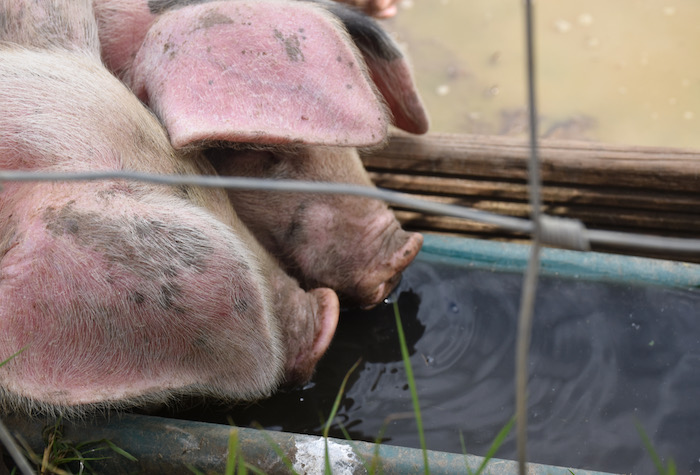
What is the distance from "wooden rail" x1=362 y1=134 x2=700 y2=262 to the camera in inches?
71.3

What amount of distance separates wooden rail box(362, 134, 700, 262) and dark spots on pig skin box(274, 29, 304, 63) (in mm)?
514

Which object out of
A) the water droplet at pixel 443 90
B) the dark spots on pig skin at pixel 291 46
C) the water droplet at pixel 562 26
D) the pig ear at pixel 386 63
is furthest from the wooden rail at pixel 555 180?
Result: the water droplet at pixel 562 26

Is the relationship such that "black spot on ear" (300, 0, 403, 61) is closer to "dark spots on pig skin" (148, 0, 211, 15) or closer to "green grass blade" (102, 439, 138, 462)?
"dark spots on pig skin" (148, 0, 211, 15)

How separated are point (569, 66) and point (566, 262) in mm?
1988

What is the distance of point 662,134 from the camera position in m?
3.09

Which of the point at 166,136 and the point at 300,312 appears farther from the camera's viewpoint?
the point at 300,312

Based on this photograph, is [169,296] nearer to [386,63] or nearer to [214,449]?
[214,449]

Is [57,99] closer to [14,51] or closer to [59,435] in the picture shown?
[14,51]

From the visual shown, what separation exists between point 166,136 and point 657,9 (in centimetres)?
314

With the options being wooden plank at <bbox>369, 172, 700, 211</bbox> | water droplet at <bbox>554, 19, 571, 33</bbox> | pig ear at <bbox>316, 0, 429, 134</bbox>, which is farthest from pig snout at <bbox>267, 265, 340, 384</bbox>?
water droplet at <bbox>554, 19, 571, 33</bbox>

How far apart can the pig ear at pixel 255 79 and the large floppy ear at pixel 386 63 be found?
0.19m

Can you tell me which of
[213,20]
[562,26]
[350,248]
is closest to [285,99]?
[213,20]

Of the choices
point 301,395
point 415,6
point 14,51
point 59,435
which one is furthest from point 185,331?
point 415,6

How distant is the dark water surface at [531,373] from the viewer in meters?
1.38
